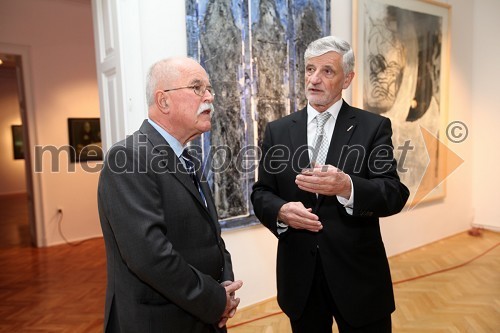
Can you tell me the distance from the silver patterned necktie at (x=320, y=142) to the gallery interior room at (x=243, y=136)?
144 centimetres

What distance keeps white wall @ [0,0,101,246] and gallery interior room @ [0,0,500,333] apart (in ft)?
0.06

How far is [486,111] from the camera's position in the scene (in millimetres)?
5422

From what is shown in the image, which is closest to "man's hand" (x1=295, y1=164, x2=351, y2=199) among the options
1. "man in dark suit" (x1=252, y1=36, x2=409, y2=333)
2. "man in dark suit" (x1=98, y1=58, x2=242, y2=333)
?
"man in dark suit" (x1=252, y1=36, x2=409, y2=333)

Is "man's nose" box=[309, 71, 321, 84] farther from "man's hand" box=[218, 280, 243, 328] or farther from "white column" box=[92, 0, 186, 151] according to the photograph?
"white column" box=[92, 0, 186, 151]

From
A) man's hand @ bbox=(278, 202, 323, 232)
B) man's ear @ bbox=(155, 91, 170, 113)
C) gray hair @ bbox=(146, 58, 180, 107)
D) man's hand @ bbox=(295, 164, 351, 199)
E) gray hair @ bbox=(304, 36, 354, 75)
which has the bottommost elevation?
man's hand @ bbox=(278, 202, 323, 232)

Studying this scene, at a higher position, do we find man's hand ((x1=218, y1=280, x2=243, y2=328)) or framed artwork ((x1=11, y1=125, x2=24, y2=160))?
framed artwork ((x1=11, y1=125, x2=24, y2=160))

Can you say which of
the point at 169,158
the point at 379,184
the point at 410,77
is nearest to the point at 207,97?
the point at 169,158

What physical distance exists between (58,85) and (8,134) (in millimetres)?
6787

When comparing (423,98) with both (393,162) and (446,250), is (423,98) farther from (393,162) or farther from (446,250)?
(393,162)

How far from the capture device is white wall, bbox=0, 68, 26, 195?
1099 centimetres

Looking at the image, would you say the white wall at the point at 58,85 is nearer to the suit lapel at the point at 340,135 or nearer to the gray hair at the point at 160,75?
the gray hair at the point at 160,75

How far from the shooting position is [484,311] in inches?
126

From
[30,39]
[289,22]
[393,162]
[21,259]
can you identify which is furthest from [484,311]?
[30,39]

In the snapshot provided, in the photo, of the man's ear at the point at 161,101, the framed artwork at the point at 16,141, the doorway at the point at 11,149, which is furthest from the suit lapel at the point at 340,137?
the framed artwork at the point at 16,141
